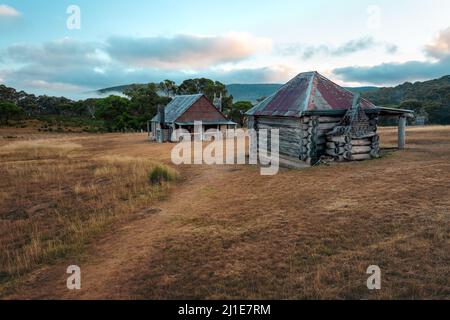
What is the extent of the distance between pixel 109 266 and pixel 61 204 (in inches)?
228

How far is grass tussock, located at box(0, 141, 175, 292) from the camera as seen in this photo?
24.3ft

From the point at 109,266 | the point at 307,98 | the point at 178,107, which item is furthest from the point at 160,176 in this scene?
the point at 178,107

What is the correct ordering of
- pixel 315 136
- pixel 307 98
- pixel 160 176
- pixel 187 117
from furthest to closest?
pixel 187 117 < pixel 307 98 < pixel 315 136 < pixel 160 176

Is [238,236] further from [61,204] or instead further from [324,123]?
[324,123]

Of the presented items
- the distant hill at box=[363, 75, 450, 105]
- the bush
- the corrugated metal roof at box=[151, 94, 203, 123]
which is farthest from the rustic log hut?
the distant hill at box=[363, 75, 450, 105]

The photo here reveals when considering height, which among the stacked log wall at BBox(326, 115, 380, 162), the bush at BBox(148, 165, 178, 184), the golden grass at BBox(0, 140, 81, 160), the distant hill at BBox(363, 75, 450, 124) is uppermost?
the distant hill at BBox(363, 75, 450, 124)

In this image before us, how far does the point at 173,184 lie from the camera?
13.3m

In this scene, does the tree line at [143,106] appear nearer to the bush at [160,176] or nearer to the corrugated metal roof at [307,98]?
the corrugated metal roof at [307,98]

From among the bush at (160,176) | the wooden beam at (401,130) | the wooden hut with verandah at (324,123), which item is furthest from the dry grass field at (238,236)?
the wooden beam at (401,130)

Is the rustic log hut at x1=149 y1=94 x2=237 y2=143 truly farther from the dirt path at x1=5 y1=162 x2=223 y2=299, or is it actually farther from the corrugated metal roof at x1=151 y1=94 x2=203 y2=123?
the dirt path at x1=5 y1=162 x2=223 y2=299

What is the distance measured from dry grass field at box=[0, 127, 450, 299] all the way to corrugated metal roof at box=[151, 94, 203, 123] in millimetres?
22572

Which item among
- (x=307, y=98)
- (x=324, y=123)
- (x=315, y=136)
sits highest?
(x=307, y=98)

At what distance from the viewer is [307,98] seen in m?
16.2

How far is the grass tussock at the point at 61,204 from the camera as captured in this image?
7.41 m
